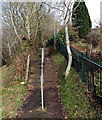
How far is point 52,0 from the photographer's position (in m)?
12.2

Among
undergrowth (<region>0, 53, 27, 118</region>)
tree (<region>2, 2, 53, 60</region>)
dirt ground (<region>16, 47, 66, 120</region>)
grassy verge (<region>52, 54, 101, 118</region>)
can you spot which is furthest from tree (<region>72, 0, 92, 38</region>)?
grassy verge (<region>52, 54, 101, 118</region>)

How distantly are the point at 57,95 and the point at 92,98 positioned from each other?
2308 mm

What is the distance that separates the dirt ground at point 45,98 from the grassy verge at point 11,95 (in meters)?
0.27

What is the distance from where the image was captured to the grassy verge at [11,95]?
5.77 m

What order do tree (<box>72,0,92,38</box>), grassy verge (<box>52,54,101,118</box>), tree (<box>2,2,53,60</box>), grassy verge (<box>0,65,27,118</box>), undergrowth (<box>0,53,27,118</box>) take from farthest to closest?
tree (<box>72,0,92,38</box>) < tree (<box>2,2,53,60</box>) < undergrowth (<box>0,53,27,118</box>) < grassy verge (<box>0,65,27,118</box>) < grassy verge (<box>52,54,101,118</box>)

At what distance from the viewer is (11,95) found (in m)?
7.48

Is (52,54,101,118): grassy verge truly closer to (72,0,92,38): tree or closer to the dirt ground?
the dirt ground

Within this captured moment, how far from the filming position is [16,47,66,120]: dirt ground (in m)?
5.41

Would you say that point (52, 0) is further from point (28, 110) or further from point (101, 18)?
point (28, 110)

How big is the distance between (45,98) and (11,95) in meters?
1.83

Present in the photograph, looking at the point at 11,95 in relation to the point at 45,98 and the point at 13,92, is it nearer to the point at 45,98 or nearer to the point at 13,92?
the point at 13,92

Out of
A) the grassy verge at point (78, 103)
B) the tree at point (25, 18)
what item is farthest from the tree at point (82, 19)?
the grassy verge at point (78, 103)

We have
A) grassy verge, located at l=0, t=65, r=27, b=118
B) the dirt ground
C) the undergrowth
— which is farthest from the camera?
the undergrowth

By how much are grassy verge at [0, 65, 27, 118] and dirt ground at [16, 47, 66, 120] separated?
0.90ft
